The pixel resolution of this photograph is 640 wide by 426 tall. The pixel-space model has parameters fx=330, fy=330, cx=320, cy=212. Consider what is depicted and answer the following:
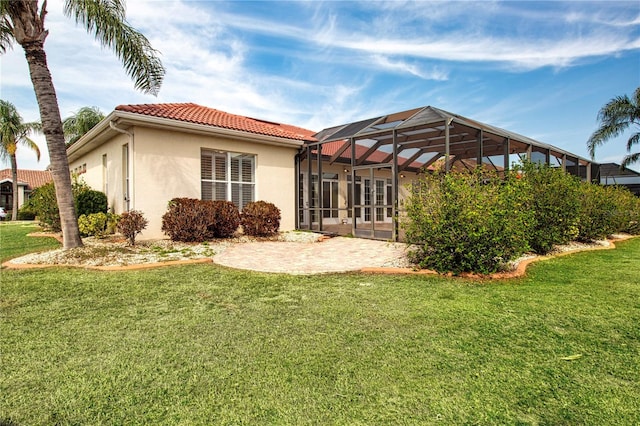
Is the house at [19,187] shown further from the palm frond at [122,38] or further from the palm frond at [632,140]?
the palm frond at [632,140]

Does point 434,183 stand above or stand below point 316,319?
above

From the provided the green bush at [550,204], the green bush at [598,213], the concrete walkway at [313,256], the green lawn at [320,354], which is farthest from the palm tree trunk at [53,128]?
the green bush at [598,213]

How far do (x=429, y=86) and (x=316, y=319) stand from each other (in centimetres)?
1458

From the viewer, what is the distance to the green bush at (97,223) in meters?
9.59

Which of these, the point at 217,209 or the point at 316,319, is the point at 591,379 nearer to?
the point at 316,319

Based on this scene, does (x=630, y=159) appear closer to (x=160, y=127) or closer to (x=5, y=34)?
(x=160, y=127)

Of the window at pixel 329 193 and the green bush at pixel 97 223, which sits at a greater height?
the window at pixel 329 193

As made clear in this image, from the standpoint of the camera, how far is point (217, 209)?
10125 millimetres

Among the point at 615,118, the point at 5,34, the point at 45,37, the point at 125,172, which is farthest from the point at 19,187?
the point at 615,118

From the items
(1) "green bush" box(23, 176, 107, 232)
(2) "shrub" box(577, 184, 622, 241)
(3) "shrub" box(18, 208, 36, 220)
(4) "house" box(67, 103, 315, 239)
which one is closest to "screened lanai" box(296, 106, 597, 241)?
(4) "house" box(67, 103, 315, 239)

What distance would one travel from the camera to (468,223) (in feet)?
18.8

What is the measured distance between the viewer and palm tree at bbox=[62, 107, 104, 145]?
28.1 metres

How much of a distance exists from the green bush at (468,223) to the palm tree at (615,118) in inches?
815

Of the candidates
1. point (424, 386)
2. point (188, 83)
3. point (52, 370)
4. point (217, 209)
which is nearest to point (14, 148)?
point (188, 83)
